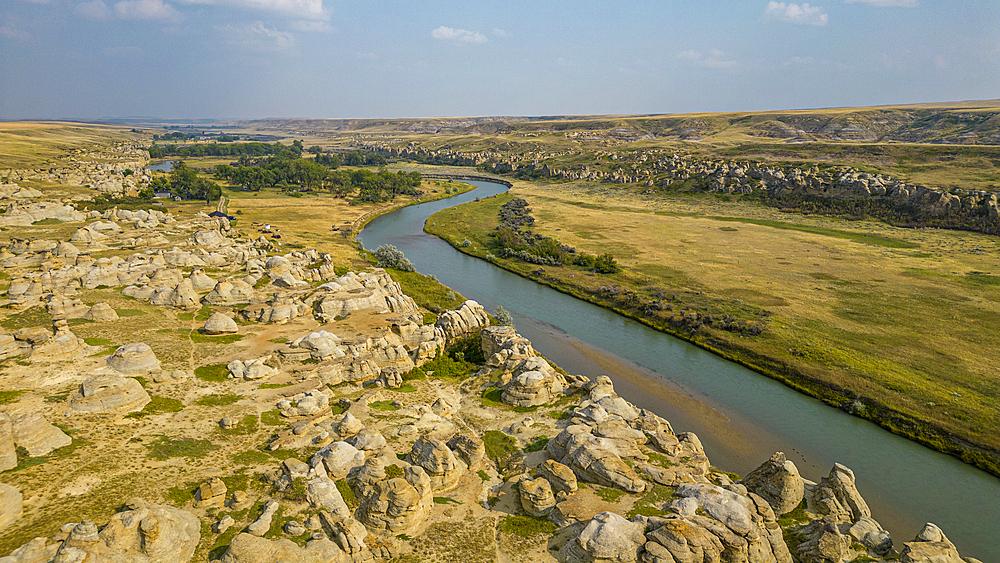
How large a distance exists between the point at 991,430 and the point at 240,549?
156 ft

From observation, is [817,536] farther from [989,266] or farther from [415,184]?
[415,184]

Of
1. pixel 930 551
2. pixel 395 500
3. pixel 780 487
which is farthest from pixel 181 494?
pixel 930 551

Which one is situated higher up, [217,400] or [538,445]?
[217,400]

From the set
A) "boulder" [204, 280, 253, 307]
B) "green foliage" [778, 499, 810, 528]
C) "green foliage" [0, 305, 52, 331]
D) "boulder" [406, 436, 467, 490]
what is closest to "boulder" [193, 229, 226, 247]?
"boulder" [204, 280, 253, 307]

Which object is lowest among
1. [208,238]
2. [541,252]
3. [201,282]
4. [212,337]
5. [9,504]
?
[212,337]

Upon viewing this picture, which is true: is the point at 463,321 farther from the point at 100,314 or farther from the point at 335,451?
the point at 100,314

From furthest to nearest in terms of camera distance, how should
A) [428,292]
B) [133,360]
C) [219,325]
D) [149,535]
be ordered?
[428,292] < [219,325] < [133,360] < [149,535]

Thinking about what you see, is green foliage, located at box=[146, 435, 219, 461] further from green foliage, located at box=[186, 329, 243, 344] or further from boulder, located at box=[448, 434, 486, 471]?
green foliage, located at box=[186, 329, 243, 344]

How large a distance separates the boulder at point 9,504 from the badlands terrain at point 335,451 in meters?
0.09

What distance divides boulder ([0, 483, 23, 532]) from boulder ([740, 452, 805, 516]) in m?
33.2

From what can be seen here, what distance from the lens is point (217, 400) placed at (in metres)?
30.4

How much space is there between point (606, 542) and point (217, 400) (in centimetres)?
2516

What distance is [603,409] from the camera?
3069 cm

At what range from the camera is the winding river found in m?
28.8
